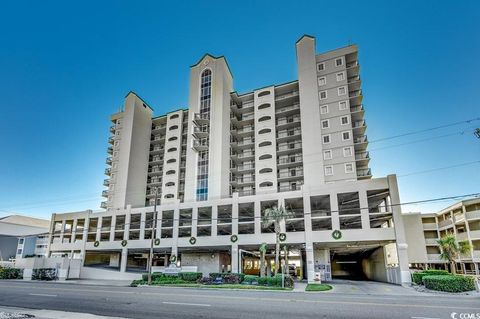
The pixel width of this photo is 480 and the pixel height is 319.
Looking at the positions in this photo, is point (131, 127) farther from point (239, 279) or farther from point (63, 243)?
point (239, 279)

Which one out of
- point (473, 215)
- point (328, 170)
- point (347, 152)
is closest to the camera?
point (473, 215)

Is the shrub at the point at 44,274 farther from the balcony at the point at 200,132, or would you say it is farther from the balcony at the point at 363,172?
the balcony at the point at 363,172

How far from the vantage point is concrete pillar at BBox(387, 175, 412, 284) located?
3478 centimetres

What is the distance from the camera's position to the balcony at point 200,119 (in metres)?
60.8

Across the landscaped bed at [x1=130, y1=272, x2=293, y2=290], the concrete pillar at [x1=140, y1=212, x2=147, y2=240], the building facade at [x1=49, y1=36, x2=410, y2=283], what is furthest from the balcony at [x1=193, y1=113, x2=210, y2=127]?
the landscaped bed at [x1=130, y1=272, x2=293, y2=290]

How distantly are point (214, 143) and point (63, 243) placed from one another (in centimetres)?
3857

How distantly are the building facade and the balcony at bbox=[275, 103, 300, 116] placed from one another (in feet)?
1.05

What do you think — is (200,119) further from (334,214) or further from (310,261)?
(310,261)

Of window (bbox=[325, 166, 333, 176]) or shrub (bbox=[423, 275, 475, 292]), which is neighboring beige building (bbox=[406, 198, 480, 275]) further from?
shrub (bbox=[423, 275, 475, 292])

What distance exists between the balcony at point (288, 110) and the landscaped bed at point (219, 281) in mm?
37272

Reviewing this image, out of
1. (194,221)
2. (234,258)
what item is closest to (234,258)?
(234,258)

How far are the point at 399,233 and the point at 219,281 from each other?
76.4ft

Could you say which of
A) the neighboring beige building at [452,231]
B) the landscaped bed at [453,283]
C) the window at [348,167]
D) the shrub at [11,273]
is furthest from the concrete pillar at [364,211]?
the shrub at [11,273]

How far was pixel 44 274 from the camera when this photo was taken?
41844 millimetres
